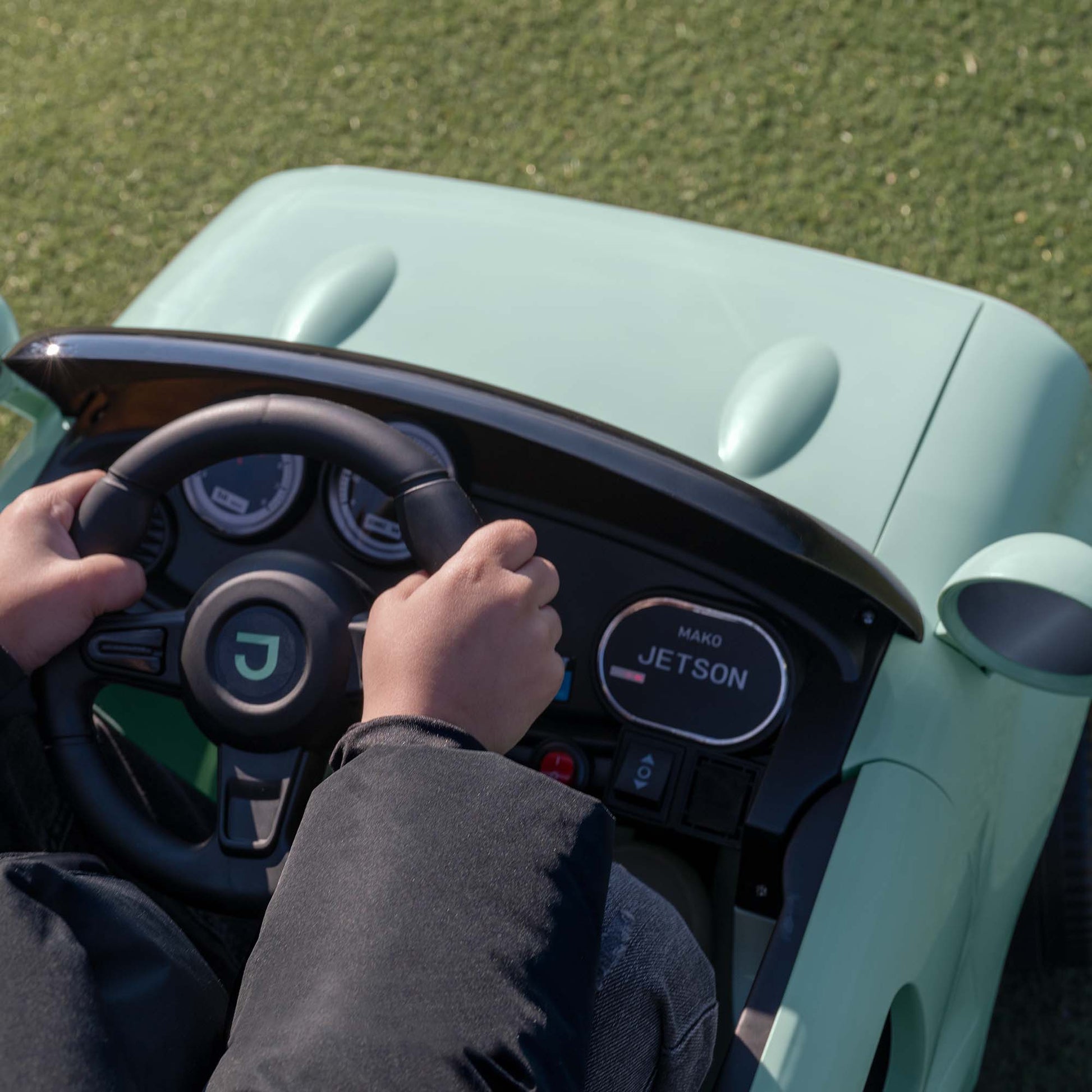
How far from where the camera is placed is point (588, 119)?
8.45 ft

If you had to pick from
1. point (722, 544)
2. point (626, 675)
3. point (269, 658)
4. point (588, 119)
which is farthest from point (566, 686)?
point (588, 119)

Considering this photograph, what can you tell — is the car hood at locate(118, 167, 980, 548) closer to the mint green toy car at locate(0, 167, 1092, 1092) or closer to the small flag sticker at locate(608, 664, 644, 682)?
the mint green toy car at locate(0, 167, 1092, 1092)

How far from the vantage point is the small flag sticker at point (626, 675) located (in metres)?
1.16

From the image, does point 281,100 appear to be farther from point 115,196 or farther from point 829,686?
point 829,686

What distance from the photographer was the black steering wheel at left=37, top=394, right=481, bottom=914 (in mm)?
960

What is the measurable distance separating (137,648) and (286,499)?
0.81 ft

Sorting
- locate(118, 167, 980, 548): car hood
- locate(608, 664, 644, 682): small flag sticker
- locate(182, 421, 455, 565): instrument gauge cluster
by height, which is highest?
locate(118, 167, 980, 548): car hood

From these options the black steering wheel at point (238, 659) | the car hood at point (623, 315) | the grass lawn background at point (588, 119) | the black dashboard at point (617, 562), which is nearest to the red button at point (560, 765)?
the black dashboard at point (617, 562)

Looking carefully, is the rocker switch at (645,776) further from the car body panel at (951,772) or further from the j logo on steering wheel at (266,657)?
the j logo on steering wheel at (266,657)

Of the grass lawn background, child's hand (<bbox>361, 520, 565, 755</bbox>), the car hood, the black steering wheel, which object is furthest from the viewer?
the grass lawn background

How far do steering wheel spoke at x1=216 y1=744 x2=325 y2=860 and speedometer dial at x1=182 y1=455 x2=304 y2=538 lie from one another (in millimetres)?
291

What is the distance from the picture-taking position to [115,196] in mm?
2732

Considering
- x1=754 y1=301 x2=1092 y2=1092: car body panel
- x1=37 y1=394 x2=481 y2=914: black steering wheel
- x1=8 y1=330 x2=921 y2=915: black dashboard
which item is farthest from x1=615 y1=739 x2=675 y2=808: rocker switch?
x1=37 y1=394 x2=481 y2=914: black steering wheel

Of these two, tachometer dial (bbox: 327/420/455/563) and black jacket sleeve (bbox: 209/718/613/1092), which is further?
tachometer dial (bbox: 327/420/455/563)
